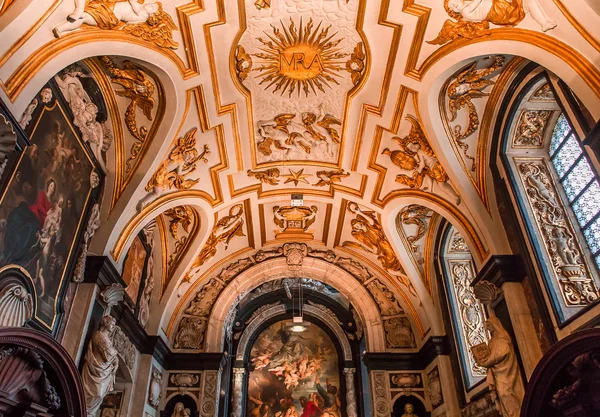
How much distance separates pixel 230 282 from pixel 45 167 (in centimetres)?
737

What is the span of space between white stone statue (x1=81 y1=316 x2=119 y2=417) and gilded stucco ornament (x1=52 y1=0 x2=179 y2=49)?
164 inches

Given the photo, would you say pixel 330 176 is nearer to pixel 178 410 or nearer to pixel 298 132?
pixel 298 132

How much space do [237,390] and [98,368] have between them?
26.5ft

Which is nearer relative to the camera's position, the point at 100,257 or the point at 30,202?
the point at 30,202

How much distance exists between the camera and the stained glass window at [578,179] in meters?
5.94

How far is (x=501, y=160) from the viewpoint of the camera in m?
7.37

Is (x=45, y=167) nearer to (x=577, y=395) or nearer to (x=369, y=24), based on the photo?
(x=369, y=24)

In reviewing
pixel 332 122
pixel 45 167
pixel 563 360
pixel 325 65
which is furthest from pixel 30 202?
pixel 563 360

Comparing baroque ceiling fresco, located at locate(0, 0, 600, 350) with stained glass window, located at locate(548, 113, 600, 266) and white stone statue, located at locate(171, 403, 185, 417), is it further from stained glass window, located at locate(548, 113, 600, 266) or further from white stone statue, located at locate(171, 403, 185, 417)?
white stone statue, located at locate(171, 403, 185, 417)

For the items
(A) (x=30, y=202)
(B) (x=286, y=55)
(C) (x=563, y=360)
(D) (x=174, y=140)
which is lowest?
(C) (x=563, y=360)

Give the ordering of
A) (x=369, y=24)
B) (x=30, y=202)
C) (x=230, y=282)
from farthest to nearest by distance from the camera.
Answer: (x=230, y=282) → (x=369, y=24) → (x=30, y=202)

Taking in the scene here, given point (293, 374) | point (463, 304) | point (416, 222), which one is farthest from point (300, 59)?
point (293, 374)

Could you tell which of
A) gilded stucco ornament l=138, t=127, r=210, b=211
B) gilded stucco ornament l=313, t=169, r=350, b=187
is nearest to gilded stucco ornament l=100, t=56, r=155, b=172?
gilded stucco ornament l=138, t=127, r=210, b=211

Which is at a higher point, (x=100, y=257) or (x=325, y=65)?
(x=325, y=65)
